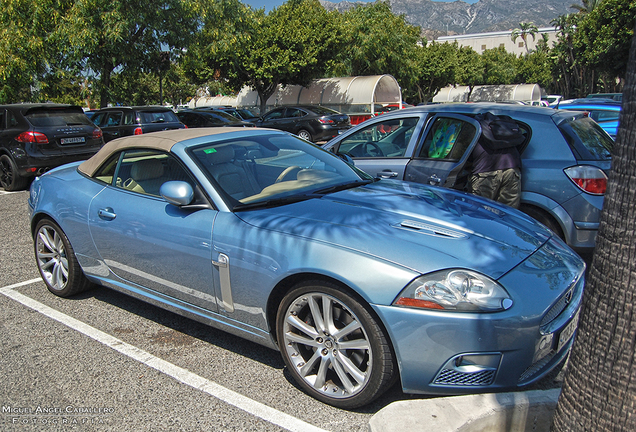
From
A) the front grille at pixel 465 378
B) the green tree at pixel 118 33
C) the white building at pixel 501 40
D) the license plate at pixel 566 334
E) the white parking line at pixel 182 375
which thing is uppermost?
the white building at pixel 501 40

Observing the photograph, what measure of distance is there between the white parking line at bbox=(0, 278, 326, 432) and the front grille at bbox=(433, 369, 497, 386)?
0.70 metres

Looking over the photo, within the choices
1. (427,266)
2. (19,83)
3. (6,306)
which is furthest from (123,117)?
(427,266)

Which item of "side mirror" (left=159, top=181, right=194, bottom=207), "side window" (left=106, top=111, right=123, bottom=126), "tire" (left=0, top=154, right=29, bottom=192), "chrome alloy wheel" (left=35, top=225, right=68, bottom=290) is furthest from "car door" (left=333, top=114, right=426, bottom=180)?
"side window" (left=106, top=111, right=123, bottom=126)

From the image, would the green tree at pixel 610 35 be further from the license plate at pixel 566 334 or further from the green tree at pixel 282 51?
the license plate at pixel 566 334

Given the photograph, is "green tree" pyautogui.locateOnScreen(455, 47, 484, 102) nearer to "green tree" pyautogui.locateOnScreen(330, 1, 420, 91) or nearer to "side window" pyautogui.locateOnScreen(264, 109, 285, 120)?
"green tree" pyautogui.locateOnScreen(330, 1, 420, 91)

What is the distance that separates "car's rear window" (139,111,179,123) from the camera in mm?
13633

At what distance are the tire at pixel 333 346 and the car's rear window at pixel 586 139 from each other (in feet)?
10.6

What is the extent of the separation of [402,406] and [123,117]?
1326 centimetres

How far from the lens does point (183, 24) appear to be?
18.9 metres

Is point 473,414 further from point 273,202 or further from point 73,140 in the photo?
point 73,140

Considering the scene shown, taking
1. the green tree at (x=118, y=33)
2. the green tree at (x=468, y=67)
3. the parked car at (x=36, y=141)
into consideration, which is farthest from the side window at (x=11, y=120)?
the green tree at (x=468, y=67)

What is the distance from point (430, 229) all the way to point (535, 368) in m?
0.93

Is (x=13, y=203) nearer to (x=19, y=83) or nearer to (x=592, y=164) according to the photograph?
(x=592, y=164)

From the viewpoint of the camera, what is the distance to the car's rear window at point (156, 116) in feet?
44.7
